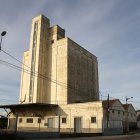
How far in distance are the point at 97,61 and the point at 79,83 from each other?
15.4 meters

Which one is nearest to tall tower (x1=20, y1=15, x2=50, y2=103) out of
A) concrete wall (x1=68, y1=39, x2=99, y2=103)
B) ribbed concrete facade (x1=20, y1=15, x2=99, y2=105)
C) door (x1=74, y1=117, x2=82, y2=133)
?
ribbed concrete facade (x1=20, y1=15, x2=99, y2=105)

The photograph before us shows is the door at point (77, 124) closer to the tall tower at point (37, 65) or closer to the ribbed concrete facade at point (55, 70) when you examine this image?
the ribbed concrete facade at point (55, 70)

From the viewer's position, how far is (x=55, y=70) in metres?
57.0

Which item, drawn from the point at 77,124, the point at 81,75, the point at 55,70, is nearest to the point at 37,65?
the point at 55,70

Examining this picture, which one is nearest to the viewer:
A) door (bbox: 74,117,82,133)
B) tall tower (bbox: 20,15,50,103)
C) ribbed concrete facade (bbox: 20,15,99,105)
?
door (bbox: 74,117,82,133)

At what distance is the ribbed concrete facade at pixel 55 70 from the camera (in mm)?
54375

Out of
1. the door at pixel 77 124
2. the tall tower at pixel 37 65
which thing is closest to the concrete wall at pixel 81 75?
the tall tower at pixel 37 65

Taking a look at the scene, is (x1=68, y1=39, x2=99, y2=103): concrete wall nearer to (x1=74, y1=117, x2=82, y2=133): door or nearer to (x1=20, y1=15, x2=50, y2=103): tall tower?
(x1=20, y1=15, x2=50, y2=103): tall tower

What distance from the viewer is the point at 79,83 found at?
57.7 meters

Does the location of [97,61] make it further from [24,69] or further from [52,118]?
[52,118]

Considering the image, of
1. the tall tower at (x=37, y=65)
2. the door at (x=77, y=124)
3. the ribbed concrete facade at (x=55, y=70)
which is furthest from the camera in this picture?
the tall tower at (x=37, y=65)

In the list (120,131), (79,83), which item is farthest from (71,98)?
(120,131)

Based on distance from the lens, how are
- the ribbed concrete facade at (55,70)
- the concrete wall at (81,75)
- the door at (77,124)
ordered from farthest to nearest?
the concrete wall at (81,75)
the ribbed concrete facade at (55,70)
the door at (77,124)

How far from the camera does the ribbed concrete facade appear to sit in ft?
178
